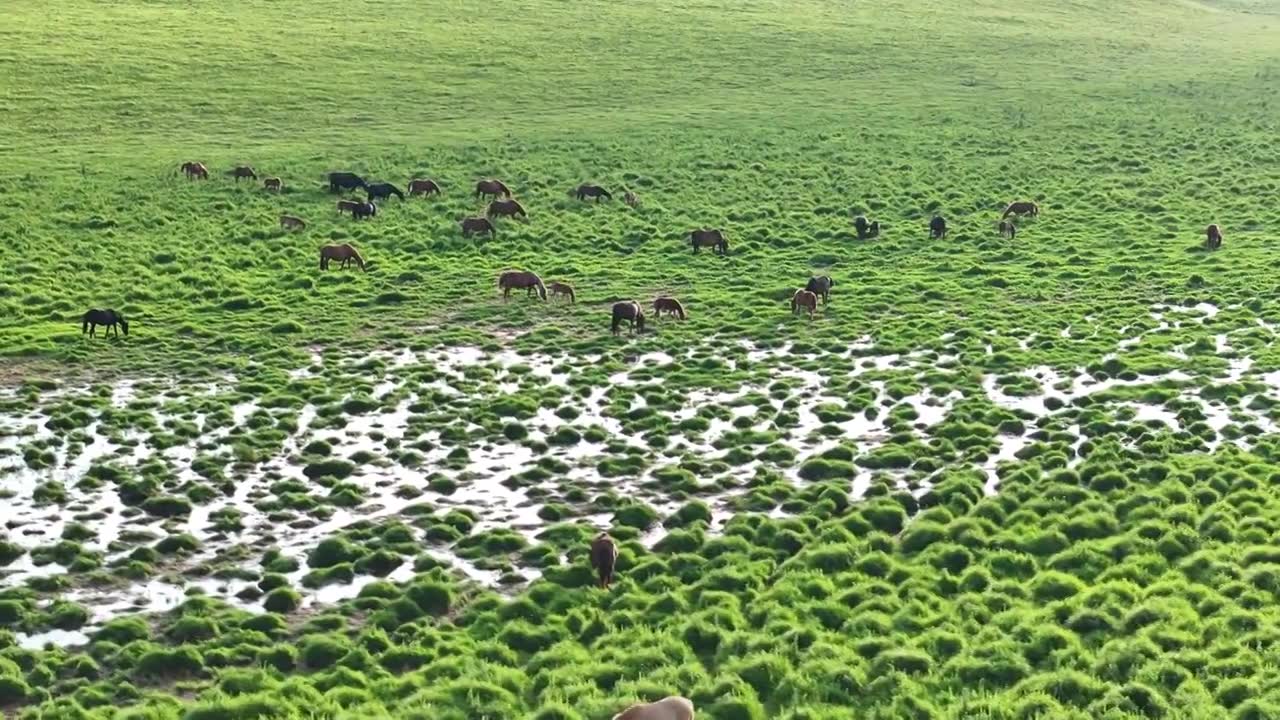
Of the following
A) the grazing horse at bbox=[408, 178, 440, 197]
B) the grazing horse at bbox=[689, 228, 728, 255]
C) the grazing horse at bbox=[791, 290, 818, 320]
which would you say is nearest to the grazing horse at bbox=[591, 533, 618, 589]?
the grazing horse at bbox=[791, 290, 818, 320]

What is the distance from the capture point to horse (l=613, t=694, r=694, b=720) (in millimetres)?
11531

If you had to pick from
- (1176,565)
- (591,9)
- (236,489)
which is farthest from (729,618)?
(591,9)

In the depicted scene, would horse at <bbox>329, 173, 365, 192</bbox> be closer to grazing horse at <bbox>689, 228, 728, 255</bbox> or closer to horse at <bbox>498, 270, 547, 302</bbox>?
grazing horse at <bbox>689, 228, 728, 255</bbox>

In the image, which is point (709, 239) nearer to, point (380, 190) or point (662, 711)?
point (380, 190)

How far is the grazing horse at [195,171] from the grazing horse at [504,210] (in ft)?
32.9

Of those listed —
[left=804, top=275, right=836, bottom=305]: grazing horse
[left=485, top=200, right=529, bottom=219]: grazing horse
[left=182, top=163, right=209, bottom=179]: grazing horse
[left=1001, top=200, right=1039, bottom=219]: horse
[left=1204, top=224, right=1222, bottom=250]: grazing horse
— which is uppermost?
[left=1204, top=224, right=1222, bottom=250]: grazing horse

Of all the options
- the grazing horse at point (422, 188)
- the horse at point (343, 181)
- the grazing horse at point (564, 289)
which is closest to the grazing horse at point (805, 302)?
the grazing horse at point (564, 289)

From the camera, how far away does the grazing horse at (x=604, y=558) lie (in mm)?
15523

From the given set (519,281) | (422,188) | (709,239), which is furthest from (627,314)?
(422,188)

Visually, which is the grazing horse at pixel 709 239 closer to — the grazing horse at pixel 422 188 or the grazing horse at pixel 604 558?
the grazing horse at pixel 422 188

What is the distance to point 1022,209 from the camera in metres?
38.6

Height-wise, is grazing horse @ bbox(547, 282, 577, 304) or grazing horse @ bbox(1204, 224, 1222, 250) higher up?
grazing horse @ bbox(1204, 224, 1222, 250)

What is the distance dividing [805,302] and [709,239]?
22.9 ft

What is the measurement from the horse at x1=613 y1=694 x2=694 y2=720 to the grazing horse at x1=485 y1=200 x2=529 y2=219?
89.9ft
